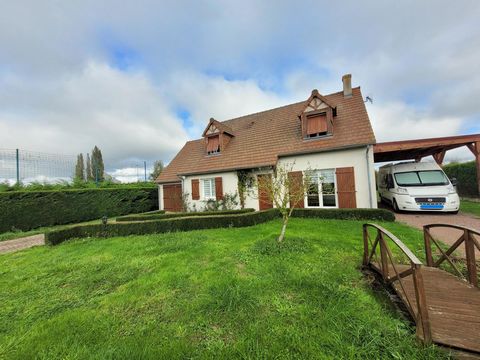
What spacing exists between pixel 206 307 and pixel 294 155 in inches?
388

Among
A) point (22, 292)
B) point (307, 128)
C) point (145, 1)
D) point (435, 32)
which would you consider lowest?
point (22, 292)

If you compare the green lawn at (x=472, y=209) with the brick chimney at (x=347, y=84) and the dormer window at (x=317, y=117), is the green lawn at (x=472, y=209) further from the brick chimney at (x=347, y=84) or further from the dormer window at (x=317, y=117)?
the brick chimney at (x=347, y=84)

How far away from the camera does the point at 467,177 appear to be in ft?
46.4

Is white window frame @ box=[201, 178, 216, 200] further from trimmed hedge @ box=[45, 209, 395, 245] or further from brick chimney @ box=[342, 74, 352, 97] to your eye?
brick chimney @ box=[342, 74, 352, 97]

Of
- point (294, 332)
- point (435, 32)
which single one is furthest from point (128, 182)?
point (435, 32)

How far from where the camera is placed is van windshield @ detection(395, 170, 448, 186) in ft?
31.3

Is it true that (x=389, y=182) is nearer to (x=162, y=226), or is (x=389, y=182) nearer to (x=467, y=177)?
(x=467, y=177)

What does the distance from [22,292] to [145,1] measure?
8.69 m

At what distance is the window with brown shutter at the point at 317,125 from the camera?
11.4 m

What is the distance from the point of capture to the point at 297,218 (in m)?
10.0

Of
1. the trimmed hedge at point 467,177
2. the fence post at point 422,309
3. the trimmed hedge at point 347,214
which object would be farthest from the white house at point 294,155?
the trimmed hedge at point 467,177

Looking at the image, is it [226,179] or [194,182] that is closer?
[226,179]

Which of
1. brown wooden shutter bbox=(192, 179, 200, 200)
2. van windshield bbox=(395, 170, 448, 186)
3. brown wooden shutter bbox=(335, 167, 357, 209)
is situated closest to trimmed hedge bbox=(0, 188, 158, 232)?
brown wooden shutter bbox=(192, 179, 200, 200)

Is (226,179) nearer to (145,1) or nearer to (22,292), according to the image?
(145,1)
